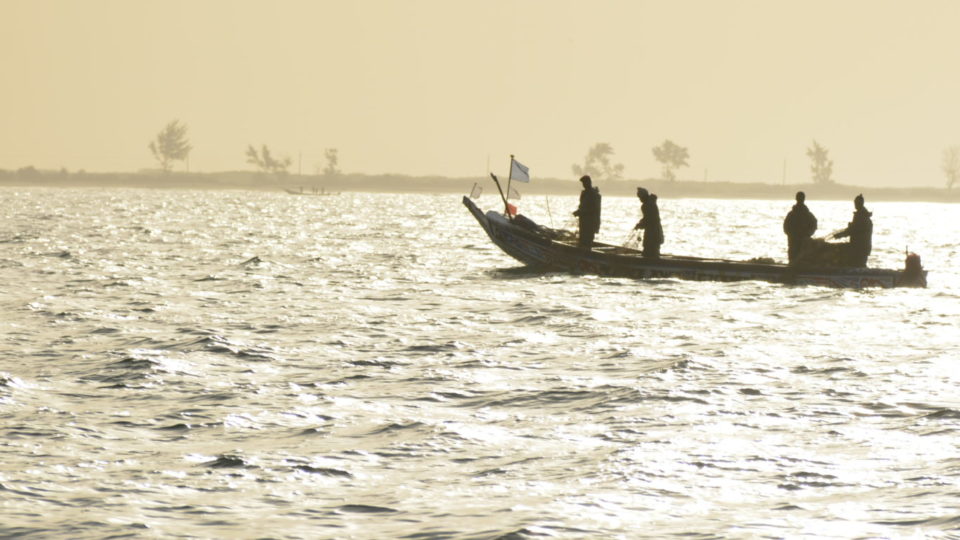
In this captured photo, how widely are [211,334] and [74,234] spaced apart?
39.1m

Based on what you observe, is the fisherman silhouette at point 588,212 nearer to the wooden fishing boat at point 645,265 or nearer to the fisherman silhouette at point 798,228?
the wooden fishing boat at point 645,265

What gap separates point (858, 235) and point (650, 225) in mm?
4361

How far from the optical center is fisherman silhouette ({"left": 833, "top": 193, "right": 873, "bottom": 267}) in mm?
26903

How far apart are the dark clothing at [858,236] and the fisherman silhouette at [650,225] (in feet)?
12.4

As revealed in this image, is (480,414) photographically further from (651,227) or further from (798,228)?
(651,227)

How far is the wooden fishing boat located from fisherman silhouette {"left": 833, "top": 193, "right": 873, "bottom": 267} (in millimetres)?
278

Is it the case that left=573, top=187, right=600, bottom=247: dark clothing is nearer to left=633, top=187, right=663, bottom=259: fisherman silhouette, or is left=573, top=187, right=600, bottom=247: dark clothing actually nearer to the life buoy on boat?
left=633, top=187, right=663, bottom=259: fisherman silhouette

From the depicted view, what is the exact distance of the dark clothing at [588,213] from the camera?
2939cm

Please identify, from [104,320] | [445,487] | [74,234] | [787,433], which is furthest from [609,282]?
[74,234]

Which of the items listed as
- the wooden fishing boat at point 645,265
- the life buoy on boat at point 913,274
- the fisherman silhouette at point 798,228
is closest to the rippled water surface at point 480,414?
the life buoy on boat at point 913,274

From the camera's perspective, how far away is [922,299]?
1045 inches

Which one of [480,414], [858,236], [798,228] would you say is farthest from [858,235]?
[480,414]

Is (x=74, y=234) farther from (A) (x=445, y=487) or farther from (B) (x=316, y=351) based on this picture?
(A) (x=445, y=487)

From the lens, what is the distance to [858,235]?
27609 millimetres
